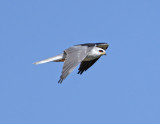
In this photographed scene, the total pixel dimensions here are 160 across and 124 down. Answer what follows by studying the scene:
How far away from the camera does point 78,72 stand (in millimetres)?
19719

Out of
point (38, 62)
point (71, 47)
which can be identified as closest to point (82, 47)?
point (71, 47)

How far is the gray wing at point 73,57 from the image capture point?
14.0 meters

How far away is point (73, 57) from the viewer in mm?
15492

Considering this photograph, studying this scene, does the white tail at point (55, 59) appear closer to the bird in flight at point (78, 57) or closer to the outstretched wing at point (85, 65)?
the bird in flight at point (78, 57)

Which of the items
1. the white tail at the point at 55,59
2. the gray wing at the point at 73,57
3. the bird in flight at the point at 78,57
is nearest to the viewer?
the gray wing at the point at 73,57

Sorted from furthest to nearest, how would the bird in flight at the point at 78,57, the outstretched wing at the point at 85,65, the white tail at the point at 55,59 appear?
1. the outstretched wing at the point at 85,65
2. the white tail at the point at 55,59
3. the bird in flight at the point at 78,57

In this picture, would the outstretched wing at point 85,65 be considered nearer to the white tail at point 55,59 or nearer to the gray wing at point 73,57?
the white tail at point 55,59

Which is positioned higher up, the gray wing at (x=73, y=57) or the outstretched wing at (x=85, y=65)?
the outstretched wing at (x=85, y=65)

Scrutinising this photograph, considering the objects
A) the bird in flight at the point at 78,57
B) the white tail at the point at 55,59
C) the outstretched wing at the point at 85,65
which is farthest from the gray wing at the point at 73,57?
the outstretched wing at the point at 85,65

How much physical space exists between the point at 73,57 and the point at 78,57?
0.19 meters

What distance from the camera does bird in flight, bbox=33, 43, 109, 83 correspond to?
14.4 m

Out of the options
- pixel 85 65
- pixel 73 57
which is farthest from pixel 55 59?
pixel 85 65

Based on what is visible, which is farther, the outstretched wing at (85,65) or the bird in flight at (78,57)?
the outstretched wing at (85,65)

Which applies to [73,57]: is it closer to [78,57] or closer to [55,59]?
[78,57]
